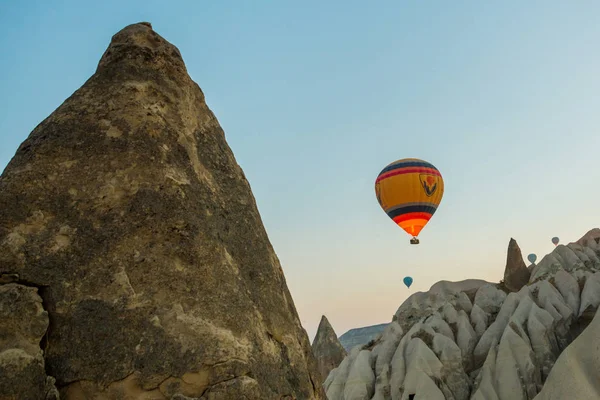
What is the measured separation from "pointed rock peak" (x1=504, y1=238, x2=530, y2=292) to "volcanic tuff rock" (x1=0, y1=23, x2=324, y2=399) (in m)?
25.6

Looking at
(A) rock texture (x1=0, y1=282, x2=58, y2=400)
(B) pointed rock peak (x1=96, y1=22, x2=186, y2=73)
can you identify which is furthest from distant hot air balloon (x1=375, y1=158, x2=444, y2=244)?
(A) rock texture (x1=0, y1=282, x2=58, y2=400)

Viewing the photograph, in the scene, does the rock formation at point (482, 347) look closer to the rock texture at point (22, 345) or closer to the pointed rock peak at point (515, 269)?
the pointed rock peak at point (515, 269)

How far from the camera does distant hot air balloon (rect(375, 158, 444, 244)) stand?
86.8 feet

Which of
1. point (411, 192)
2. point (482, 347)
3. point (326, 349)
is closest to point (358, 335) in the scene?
point (326, 349)

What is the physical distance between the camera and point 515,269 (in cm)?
2734

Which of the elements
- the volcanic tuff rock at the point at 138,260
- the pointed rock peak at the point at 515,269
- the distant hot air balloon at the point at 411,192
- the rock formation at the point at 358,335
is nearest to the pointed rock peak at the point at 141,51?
the volcanic tuff rock at the point at 138,260

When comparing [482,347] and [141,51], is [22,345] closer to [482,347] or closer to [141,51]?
[141,51]

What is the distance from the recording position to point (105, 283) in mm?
3064

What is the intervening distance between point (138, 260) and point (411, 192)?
950 inches

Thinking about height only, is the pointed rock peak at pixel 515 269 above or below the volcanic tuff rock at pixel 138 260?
above

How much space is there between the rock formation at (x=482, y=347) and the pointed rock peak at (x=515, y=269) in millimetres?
2463

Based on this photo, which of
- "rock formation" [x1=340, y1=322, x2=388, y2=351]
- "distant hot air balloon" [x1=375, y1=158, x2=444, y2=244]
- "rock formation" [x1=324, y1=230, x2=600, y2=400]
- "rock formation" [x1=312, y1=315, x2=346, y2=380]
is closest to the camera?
"rock formation" [x1=324, y1=230, x2=600, y2=400]

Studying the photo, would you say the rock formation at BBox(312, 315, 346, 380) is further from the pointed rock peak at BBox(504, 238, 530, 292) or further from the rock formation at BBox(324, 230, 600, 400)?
the pointed rock peak at BBox(504, 238, 530, 292)

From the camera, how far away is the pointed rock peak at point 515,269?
27203 mm
